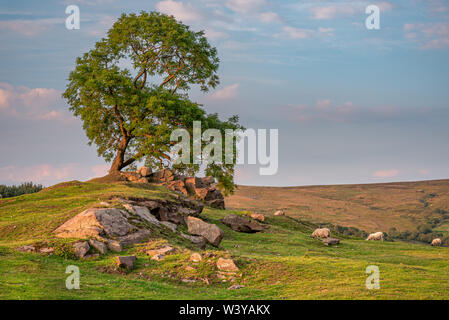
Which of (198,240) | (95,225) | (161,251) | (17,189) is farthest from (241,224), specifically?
(17,189)

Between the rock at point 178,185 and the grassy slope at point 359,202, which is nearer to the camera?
the rock at point 178,185

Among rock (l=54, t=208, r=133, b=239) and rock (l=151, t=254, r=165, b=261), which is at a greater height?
rock (l=54, t=208, r=133, b=239)

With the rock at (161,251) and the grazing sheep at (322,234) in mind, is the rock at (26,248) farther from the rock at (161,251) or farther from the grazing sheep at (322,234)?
the grazing sheep at (322,234)

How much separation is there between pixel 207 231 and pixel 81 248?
718cm

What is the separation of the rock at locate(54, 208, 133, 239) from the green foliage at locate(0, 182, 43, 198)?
3031 centimetres

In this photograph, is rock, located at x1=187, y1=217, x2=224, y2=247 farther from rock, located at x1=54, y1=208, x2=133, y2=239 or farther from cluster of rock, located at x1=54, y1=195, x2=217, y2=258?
rock, located at x1=54, y1=208, x2=133, y2=239

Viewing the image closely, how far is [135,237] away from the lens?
21953 millimetres

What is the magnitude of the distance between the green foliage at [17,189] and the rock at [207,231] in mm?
32545

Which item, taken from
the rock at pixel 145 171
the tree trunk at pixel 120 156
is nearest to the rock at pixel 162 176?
the rock at pixel 145 171

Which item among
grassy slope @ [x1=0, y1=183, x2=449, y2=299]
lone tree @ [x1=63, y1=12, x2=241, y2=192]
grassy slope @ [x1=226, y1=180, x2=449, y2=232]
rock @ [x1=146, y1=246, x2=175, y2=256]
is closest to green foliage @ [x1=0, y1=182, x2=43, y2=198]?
lone tree @ [x1=63, y1=12, x2=241, y2=192]

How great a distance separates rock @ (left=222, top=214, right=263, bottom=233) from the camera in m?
34.5

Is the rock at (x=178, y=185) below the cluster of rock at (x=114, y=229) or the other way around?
the other way around

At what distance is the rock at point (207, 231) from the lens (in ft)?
79.3
